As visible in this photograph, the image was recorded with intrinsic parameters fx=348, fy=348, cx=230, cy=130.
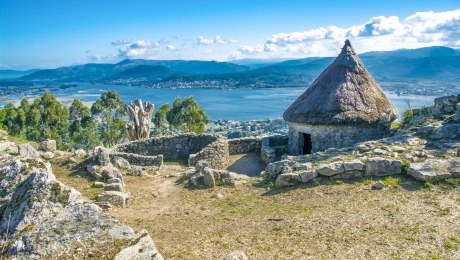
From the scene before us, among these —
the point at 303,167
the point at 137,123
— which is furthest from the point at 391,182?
the point at 137,123

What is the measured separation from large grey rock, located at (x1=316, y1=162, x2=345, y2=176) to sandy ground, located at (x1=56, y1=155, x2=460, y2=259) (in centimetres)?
34

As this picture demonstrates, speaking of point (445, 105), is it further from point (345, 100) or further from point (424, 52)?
point (424, 52)

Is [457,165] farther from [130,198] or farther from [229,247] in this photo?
[130,198]

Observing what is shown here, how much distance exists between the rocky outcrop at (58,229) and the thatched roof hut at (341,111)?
41.1 feet

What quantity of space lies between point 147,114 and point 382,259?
18.9 metres

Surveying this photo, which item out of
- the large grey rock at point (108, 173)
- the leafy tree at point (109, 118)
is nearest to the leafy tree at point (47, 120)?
the leafy tree at point (109, 118)

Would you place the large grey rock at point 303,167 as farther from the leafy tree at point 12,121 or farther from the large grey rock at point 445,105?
the leafy tree at point 12,121

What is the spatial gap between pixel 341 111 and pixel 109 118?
3070 centimetres

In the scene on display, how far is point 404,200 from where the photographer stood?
7793 millimetres

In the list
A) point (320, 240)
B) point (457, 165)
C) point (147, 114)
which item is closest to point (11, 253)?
point (320, 240)

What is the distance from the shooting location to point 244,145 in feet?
63.7

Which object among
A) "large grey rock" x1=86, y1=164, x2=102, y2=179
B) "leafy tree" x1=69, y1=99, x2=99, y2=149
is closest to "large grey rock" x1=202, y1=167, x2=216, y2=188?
"large grey rock" x1=86, y1=164, x2=102, y2=179

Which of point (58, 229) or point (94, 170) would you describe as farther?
point (94, 170)

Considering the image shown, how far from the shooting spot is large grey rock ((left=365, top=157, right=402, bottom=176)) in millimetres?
9242
